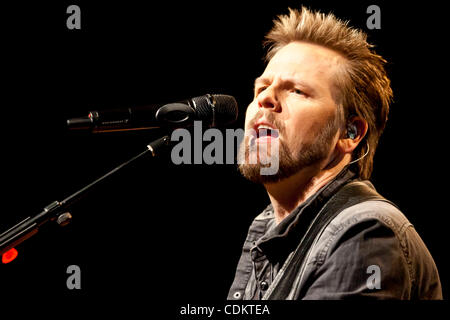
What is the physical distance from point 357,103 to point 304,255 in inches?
29.8

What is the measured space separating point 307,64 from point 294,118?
0.26m

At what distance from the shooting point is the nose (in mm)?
1735

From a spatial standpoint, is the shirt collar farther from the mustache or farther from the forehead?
the forehead

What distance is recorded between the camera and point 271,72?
1835 millimetres

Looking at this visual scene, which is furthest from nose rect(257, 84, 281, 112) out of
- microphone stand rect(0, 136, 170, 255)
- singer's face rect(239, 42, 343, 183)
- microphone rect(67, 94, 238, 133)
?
microphone stand rect(0, 136, 170, 255)

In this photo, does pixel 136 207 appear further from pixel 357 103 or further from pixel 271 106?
pixel 357 103

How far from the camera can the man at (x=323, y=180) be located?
1.28 meters

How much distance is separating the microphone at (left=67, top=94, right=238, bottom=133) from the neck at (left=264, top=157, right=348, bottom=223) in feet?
1.24

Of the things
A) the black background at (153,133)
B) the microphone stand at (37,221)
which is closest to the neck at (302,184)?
the microphone stand at (37,221)

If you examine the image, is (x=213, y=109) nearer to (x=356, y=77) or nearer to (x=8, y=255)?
(x=356, y=77)

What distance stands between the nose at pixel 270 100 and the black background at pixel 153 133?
803mm

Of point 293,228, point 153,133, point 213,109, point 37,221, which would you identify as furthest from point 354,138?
point 153,133

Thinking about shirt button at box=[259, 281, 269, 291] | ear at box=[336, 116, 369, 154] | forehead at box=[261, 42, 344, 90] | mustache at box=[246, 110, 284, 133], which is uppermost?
forehead at box=[261, 42, 344, 90]

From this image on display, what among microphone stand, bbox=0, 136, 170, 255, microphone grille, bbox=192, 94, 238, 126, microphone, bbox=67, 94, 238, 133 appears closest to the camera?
microphone stand, bbox=0, 136, 170, 255
